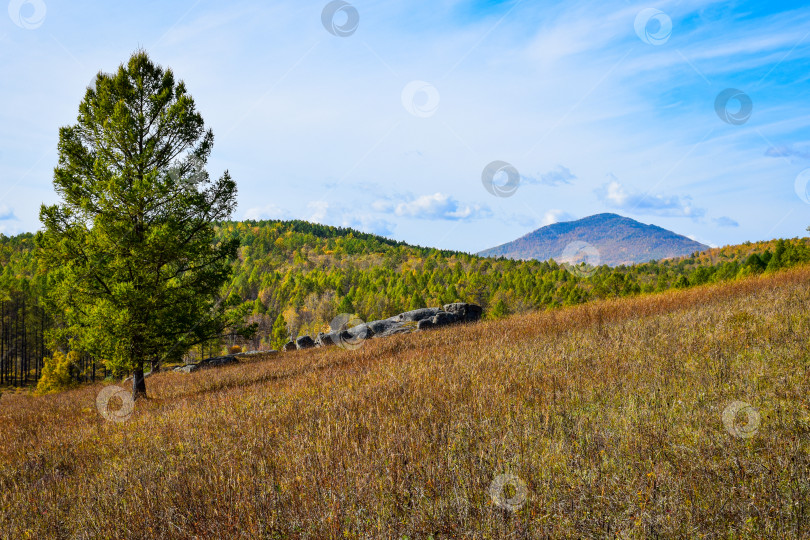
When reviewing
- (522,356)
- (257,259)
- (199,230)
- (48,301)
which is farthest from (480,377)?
(257,259)

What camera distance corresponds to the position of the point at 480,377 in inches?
232

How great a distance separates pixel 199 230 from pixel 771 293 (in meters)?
14.8

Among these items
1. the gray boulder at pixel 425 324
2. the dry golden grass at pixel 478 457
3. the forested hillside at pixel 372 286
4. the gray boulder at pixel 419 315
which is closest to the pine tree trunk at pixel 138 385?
the forested hillside at pixel 372 286

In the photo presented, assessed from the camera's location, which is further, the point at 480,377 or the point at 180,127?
the point at 180,127

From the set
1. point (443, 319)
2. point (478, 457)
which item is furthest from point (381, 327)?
point (478, 457)

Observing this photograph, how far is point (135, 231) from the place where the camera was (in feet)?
35.8

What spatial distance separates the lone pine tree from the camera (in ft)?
34.0

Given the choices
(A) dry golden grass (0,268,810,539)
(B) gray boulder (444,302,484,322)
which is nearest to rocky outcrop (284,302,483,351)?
(B) gray boulder (444,302,484,322)

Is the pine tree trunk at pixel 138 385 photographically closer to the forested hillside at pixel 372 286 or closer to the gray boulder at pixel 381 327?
the forested hillside at pixel 372 286

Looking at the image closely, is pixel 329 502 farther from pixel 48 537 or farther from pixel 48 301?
pixel 48 301

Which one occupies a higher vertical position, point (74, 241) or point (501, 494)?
point (74, 241)

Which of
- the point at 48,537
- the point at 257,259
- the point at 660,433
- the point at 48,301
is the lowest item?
the point at 48,537

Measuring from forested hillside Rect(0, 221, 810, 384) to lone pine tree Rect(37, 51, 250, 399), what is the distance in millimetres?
989

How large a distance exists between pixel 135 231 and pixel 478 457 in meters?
11.1
